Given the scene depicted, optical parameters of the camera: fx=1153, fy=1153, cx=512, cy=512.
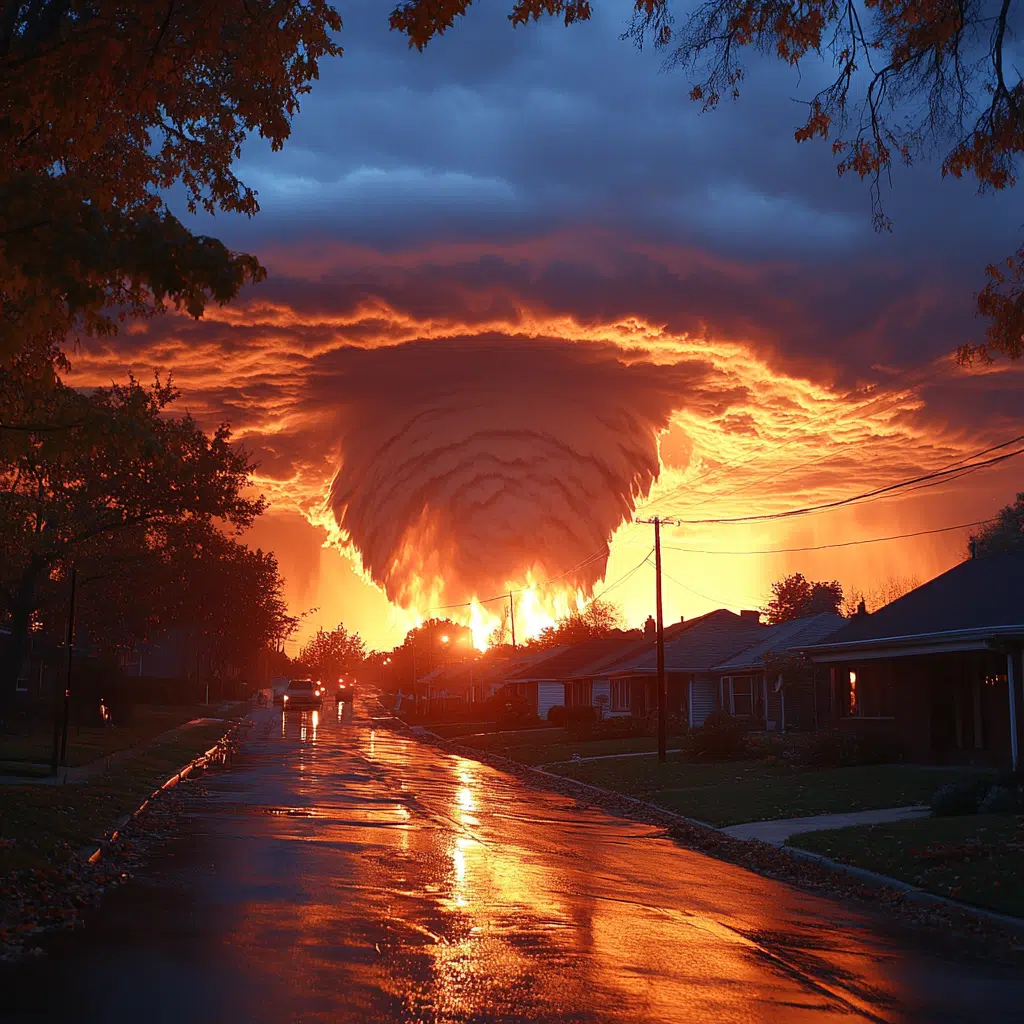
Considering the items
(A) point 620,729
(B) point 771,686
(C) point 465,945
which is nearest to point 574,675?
(A) point 620,729

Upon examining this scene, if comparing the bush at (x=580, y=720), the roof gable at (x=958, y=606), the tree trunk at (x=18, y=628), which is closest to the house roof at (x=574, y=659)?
the bush at (x=580, y=720)

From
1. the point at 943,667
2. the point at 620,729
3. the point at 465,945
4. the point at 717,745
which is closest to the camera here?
the point at 465,945

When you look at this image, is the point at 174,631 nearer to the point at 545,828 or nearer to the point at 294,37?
the point at 545,828

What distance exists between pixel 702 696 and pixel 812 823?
1458 inches

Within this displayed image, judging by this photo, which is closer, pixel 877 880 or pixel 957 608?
pixel 877 880

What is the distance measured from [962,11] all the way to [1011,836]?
36.0 feet

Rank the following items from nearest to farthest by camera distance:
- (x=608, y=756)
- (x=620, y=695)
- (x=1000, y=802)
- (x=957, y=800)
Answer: (x=1000, y=802) < (x=957, y=800) < (x=608, y=756) < (x=620, y=695)

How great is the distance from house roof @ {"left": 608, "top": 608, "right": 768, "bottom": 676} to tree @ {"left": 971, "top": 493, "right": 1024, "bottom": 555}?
30.2 metres

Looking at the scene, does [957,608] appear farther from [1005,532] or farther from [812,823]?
[1005,532]

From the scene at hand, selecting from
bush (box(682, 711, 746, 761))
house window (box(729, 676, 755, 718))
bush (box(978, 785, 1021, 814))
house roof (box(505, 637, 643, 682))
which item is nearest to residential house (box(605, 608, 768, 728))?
house window (box(729, 676, 755, 718))

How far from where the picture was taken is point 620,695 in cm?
6419

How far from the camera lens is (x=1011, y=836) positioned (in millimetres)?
16344

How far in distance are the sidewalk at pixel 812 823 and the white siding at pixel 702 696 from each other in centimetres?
3495

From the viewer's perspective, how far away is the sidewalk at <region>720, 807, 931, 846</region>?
750 inches
